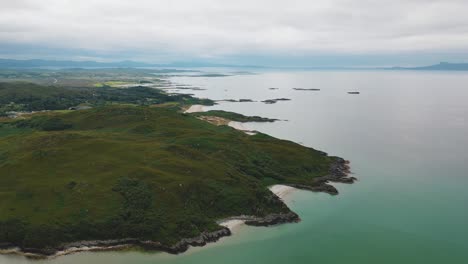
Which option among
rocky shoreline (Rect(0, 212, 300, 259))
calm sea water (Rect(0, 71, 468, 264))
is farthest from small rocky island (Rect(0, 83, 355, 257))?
calm sea water (Rect(0, 71, 468, 264))

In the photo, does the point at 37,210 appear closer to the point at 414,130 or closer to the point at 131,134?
the point at 131,134

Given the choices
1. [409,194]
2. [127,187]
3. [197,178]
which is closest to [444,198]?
[409,194]

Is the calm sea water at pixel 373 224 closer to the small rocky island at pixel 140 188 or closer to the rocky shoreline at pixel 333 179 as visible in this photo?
the rocky shoreline at pixel 333 179

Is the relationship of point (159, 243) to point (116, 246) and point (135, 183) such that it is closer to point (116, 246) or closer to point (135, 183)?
point (116, 246)

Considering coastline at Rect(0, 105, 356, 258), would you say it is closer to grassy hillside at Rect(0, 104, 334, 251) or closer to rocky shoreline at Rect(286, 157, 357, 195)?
grassy hillside at Rect(0, 104, 334, 251)

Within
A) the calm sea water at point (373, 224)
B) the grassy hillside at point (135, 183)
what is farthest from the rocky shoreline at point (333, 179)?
the calm sea water at point (373, 224)

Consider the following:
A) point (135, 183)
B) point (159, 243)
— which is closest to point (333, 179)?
point (135, 183)

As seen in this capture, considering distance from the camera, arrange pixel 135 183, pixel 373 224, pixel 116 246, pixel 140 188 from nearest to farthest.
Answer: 1. pixel 116 246
2. pixel 373 224
3. pixel 140 188
4. pixel 135 183

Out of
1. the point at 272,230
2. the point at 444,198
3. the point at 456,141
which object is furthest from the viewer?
the point at 456,141
